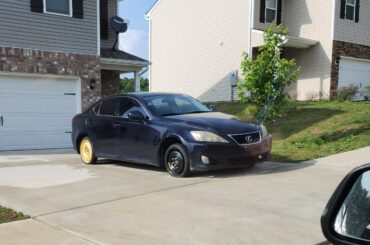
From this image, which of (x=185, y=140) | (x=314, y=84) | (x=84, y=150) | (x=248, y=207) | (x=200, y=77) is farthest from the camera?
(x=200, y=77)

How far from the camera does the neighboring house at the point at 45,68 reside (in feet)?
44.4

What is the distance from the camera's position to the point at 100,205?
20.3 ft

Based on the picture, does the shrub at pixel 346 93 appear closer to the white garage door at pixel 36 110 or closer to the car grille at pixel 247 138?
the white garage door at pixel 36 110

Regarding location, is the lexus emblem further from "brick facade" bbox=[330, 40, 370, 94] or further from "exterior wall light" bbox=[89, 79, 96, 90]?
"brick facade" bbox=[330, 40, 370, 94]

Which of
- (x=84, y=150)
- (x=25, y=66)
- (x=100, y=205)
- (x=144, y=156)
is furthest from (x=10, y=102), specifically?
(x=100, y=205)

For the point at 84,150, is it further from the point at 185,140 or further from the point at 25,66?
the point at 25,66

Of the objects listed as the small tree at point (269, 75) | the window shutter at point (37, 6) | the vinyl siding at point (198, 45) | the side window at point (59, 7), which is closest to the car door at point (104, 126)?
the small tree at point (269, 75)

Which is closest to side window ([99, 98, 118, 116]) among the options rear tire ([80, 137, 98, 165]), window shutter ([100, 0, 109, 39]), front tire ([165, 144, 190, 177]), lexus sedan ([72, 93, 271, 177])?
lexus sedan ([72, 93, 271, 177])

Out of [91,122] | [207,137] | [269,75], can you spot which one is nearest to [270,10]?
[269,75]

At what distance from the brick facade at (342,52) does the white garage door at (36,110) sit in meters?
12.0

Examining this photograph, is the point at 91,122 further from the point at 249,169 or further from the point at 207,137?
the point at 249,169

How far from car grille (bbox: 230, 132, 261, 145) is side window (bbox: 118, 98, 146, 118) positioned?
209cm

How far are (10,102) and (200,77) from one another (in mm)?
13418

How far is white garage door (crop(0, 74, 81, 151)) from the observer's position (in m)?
13.6
